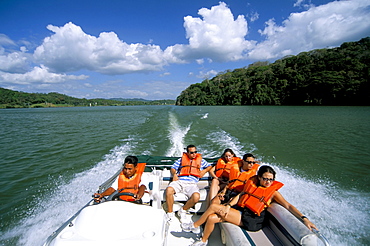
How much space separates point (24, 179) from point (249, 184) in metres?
6.45

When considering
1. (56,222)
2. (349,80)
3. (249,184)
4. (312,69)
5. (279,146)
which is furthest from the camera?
(312,69)

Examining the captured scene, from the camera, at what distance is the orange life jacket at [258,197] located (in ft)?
8.37

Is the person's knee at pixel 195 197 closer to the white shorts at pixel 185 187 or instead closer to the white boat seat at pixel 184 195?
the white shorts at pixel 185 187

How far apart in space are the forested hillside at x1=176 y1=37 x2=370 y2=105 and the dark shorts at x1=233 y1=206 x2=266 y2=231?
52.6 metres

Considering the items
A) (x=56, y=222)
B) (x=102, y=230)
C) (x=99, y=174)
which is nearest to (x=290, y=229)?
(x=102, y=230)

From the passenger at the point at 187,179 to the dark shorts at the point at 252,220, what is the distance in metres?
0.88

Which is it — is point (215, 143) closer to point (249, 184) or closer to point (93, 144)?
point (93, 144)

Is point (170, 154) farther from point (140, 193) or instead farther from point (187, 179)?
point (140, 193)

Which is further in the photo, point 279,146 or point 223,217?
point 279,146

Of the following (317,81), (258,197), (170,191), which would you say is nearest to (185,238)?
(170,191)

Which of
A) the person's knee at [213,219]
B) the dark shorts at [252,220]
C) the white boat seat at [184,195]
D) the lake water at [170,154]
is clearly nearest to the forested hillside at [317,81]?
the lake water at [170,154]

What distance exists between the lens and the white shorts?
3.44m

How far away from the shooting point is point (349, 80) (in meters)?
43.3

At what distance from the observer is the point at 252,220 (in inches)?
98.2
